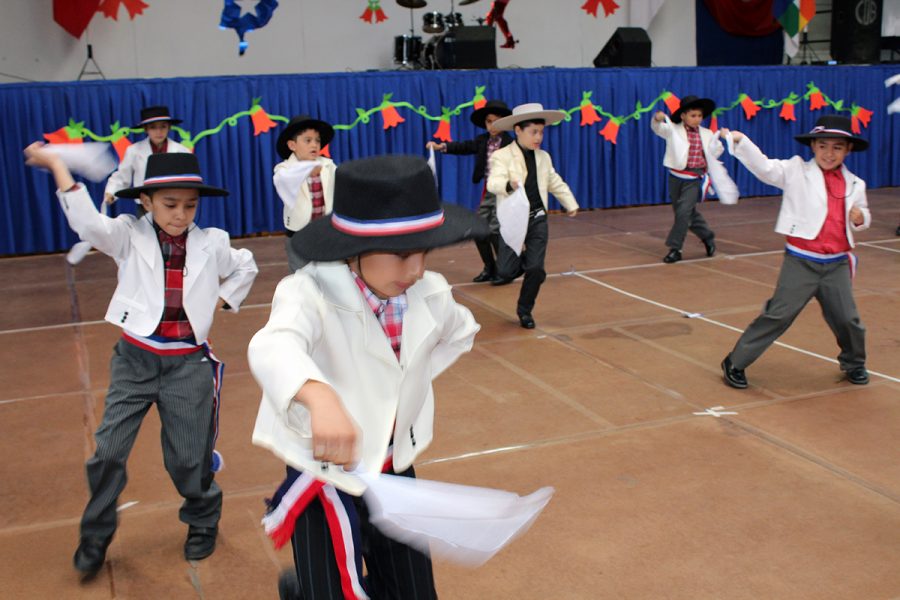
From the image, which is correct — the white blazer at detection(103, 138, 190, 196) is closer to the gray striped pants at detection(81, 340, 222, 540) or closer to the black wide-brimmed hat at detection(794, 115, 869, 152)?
the gray striped pants at detection(81, 340, 222, 540)

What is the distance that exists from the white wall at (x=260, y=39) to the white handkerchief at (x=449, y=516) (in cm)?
1354

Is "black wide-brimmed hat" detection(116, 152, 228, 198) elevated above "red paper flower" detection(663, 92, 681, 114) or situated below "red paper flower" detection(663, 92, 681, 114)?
below

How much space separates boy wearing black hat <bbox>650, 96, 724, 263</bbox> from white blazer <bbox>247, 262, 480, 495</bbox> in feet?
24.4

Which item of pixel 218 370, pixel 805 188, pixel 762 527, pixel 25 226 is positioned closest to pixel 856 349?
pixel 805 188

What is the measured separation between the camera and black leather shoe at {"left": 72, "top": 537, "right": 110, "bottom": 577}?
347cm

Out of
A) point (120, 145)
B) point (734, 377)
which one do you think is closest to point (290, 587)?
point (734, 377)

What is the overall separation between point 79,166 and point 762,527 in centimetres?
305

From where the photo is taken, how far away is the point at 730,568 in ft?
11.1

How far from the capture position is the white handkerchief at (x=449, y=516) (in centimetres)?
193

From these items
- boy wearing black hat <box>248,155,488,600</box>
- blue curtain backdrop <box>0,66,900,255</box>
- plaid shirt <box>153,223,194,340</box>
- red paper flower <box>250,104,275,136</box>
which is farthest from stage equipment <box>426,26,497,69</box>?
boy wearing black hat <box>248,155,488,600</box>

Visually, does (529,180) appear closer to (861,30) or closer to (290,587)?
(290,587)

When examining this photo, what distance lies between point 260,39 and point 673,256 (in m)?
8.41

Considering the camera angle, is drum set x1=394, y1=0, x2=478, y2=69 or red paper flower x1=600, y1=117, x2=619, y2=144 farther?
drum set x1=394, y1=0, x2=478, y2=69

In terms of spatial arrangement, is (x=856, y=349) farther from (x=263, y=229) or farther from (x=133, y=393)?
(x=263, y=229)
